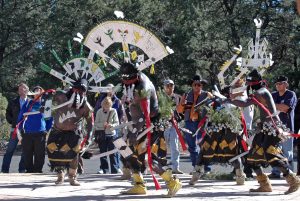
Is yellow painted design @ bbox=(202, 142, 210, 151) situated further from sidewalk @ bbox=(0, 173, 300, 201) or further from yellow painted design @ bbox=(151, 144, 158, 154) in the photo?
yellow painted design @ bbox=(151, 144, 158, 154)

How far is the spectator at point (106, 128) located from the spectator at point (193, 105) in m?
1.50

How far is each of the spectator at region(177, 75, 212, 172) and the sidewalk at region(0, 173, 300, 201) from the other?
0.86 m

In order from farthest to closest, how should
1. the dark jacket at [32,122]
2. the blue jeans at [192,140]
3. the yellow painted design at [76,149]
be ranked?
the dark jacket at [32,122]
the blue jeans at [192,140]
the yellow painted design at [76,149]

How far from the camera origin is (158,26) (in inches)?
1428

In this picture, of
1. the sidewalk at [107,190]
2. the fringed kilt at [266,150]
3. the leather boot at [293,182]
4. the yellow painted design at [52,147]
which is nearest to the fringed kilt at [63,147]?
the yellow painted design at [52,147]

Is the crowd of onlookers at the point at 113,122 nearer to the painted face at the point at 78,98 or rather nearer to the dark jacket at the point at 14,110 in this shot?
the dark jacket at the point at 14,110

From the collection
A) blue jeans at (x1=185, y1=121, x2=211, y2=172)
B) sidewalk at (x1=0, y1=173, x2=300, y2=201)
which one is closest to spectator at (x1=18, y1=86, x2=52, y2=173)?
sidewalk at (x1=0, y1=173, x2=300, y2=201)

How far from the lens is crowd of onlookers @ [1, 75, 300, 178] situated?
38.2 feet

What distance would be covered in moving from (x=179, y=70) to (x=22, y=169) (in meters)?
21.7

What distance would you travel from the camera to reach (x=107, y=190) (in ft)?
32.8

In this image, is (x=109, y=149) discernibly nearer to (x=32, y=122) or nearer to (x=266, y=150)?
(x=32, y=122)

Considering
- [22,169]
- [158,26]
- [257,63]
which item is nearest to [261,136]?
[257,63]

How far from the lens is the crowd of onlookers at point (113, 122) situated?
1163 centimetres

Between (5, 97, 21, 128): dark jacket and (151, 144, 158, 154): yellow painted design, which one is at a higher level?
(5, 97, 21, 128): dark jacket
